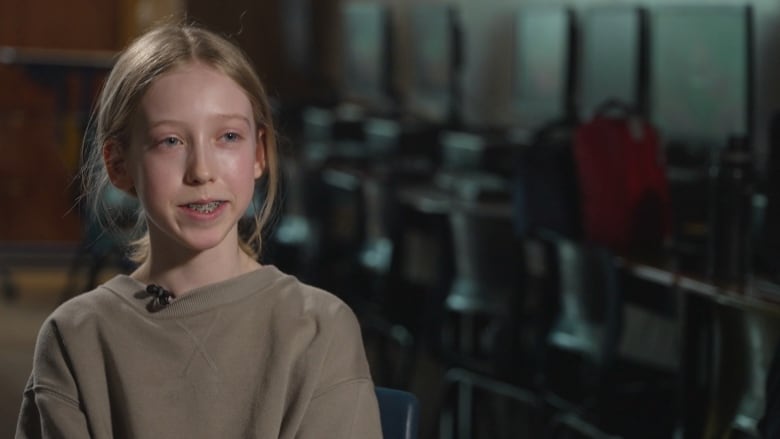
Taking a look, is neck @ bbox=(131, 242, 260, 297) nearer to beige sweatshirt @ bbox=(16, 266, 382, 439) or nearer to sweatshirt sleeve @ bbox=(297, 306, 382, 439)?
beige sweatshirt @ bbox=(16, 266, 382, 439)

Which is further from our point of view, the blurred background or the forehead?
the blurred background

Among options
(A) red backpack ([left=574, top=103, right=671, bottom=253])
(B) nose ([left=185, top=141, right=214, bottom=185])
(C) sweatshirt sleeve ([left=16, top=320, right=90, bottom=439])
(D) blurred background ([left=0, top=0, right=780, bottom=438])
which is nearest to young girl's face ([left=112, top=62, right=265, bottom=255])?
(B) nose ([left=185, top=141, right=214, bottom=185])

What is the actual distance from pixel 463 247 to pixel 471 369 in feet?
1.36

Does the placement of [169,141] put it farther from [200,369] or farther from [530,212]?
[530,212]

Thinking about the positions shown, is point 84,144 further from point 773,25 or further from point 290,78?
point 290,78

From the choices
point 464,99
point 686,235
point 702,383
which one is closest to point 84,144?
point 702,383

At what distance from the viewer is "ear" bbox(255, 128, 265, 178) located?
5.74ft

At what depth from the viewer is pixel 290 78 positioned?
998 cm

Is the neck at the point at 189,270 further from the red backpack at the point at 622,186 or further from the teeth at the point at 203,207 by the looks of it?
the red backpack at the point at 622,186

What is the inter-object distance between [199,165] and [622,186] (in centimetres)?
280

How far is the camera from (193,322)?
162 cm

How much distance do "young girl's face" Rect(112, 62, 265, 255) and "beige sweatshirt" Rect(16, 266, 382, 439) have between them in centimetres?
8

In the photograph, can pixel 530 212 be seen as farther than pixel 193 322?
Yes

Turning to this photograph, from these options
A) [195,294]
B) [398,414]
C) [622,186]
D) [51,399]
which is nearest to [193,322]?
[195,294]
